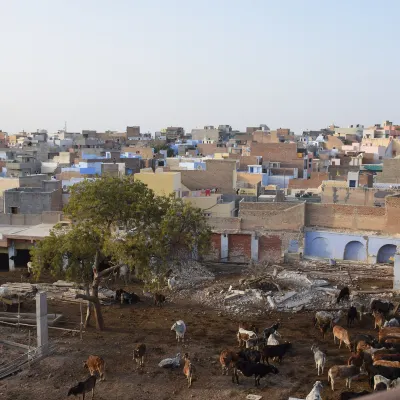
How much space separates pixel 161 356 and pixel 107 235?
12.3 ft

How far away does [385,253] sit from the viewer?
86.8 ft

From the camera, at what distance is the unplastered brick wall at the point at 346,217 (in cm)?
2670

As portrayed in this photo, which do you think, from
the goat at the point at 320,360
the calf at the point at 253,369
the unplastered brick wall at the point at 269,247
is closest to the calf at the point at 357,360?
the goat at the point at 320,360

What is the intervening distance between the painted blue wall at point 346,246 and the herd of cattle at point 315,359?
32.2 feet

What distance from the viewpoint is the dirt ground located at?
12484mm

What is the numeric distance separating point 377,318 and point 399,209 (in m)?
10.0

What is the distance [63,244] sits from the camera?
15.5 metres

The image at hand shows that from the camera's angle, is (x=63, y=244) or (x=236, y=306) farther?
(x=236, y=306)

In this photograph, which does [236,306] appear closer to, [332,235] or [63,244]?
[63,244]

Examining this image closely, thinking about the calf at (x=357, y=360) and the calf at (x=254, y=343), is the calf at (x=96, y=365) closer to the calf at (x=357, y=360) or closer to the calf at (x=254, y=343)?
the calf at (x=254, y=343)

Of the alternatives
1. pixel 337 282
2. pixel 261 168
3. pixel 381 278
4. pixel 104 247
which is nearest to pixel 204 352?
pixel 104 247

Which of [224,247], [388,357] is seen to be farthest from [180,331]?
[224,247]

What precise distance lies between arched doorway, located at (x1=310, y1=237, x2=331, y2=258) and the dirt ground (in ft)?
29.6

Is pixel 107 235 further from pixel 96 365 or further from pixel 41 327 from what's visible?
pixel 96 365
